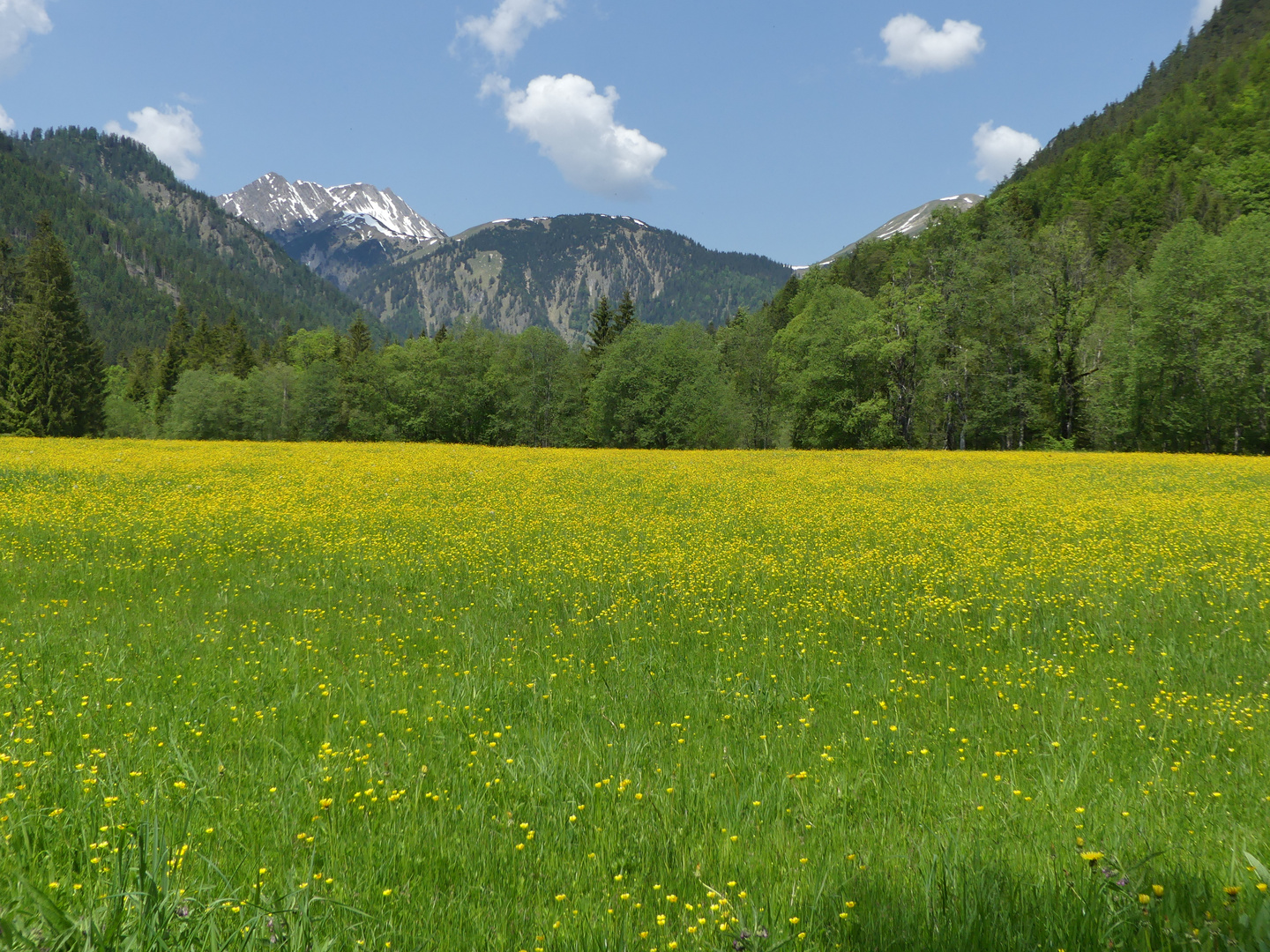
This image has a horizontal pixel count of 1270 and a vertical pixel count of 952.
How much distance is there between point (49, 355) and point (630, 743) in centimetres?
7407

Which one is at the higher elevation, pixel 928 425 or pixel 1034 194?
pixel 1034 194

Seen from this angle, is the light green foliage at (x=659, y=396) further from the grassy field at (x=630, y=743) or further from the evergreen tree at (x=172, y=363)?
the evergreen tree at (x=172, y=363)

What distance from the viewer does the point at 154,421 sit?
272 ft

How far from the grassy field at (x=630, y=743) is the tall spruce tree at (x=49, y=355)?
59485 mm

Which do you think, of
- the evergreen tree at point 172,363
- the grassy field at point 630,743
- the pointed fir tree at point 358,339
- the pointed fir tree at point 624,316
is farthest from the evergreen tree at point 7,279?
the grassy field at point 630,743

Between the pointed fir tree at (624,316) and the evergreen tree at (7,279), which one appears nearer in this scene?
the evergreen tree at (7,279)

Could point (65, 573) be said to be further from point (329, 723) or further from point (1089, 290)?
point (1089, 290)

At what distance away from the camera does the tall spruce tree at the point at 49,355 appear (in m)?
53.8

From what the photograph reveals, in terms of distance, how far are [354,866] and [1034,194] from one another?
13827 cm

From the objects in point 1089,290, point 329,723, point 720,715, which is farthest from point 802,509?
point 1089,290

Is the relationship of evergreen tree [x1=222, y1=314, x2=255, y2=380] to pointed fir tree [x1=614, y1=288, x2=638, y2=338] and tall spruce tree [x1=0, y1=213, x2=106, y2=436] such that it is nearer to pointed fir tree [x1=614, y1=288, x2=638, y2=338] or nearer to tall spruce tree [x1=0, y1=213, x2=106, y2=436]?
tall spruce tree [x1=0, y1=213, x2=106, y2=436]

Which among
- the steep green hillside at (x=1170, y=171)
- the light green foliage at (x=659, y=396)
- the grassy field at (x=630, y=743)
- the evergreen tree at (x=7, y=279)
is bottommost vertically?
the grassy field at (x=630, y=743)

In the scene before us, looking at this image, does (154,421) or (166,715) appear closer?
(166,715)

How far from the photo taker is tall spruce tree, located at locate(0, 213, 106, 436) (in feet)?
176
